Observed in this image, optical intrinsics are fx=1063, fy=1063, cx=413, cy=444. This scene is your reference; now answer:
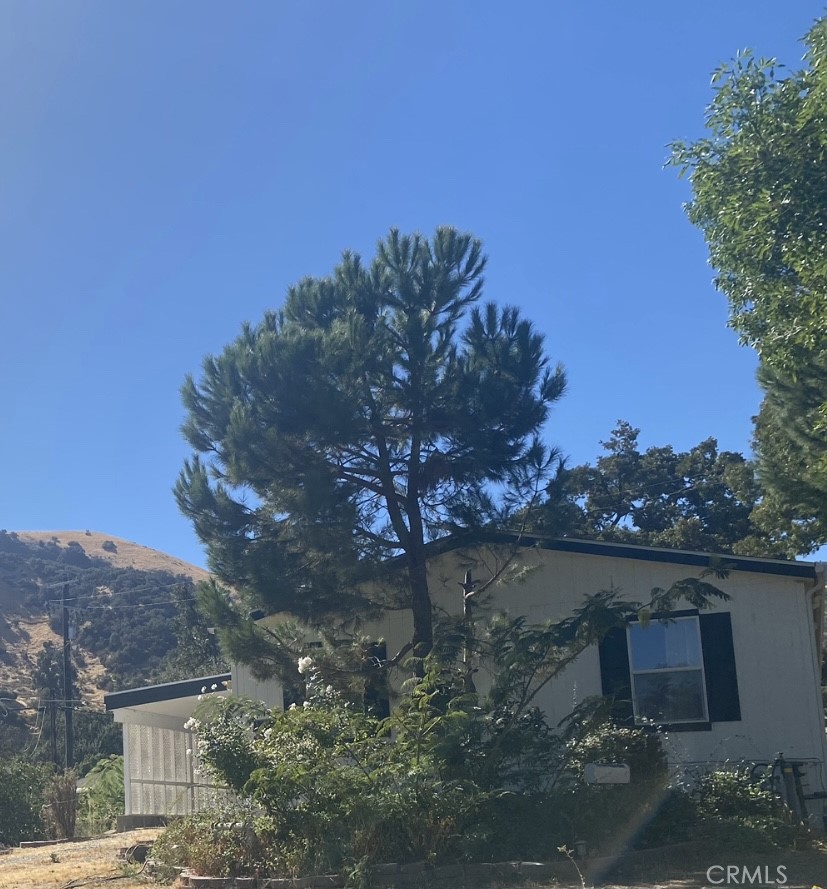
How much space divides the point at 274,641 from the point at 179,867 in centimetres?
345

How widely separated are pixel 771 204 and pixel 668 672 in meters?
6.16

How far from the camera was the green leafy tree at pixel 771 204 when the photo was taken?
9547mm

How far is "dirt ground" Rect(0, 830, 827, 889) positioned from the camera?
877cm

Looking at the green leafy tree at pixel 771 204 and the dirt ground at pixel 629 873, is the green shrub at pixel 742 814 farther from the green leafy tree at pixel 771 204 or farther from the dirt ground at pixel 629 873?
the green leafy tree at pixel 771 204

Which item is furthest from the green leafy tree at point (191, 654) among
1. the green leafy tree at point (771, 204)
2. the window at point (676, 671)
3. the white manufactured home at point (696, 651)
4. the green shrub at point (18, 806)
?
the green leafy tree at point (771, 204)

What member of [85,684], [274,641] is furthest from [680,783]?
[85,684]

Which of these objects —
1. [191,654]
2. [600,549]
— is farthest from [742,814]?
[191,654]

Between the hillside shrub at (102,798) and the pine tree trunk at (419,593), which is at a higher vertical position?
the pine tree trunk at (419,593)

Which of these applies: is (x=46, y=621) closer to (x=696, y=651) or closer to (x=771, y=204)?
(x=696, y=651)

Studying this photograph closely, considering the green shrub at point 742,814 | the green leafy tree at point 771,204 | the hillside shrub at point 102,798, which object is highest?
the green leafy tree at point 771,204

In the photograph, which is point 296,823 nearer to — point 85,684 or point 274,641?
point 274,641

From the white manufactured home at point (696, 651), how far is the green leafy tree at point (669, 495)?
650 inches

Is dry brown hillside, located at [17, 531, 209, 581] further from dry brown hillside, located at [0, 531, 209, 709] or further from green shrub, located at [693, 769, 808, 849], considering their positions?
green shrub, located at [693, 769, 808, 849]

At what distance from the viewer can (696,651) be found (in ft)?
43.7
